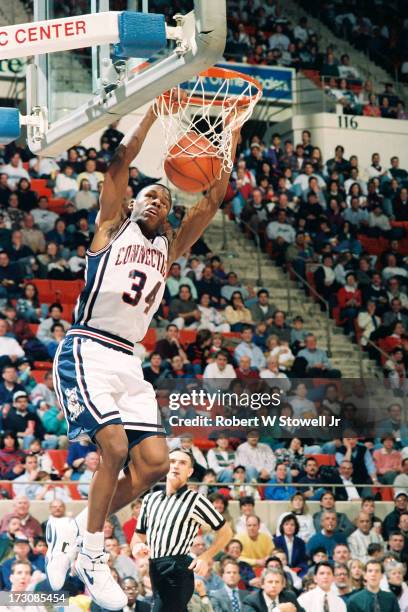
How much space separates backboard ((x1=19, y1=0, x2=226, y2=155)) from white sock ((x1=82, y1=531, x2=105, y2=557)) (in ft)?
6.64

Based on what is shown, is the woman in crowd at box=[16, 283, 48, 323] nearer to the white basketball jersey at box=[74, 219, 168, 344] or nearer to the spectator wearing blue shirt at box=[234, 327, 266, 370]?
the spectator wearing blue shirt at box=[234, 327, 266, 370]

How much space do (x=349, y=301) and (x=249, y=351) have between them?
2.58m

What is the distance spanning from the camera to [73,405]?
586 centimetres

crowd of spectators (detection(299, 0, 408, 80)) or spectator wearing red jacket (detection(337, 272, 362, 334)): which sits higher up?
crowd of spectators (detection(299, 0, 408, 80))

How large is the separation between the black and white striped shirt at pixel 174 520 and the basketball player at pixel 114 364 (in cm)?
210

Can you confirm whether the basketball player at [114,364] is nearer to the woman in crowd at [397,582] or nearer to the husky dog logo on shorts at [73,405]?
the husky dog logo on shorts at [73,405]

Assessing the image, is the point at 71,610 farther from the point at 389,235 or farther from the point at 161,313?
the point at 389,235

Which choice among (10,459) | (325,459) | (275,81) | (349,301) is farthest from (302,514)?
(275,81)

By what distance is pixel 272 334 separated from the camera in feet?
46.3

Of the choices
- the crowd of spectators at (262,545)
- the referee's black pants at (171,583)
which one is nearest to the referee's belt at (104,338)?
the referee's black pants at (171,583)

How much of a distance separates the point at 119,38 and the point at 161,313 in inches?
342

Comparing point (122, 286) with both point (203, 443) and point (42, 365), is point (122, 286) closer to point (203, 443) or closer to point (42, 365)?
point (203, 443)

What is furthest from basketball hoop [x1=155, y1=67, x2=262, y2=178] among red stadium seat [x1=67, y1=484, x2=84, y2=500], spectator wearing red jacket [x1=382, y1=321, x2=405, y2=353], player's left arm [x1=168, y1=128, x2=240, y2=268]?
spectator wearing red jacket [x1=382, y1=321, x2=405, y2=353]

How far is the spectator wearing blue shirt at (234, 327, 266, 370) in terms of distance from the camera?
13.4m
